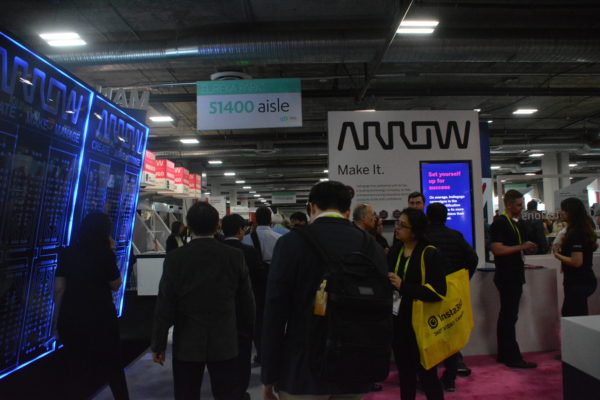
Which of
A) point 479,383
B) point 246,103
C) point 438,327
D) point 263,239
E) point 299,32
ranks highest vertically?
point 299,32

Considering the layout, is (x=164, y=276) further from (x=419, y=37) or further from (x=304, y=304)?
(x=419, y=37)

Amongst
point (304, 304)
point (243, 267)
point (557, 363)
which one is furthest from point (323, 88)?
point (304, 304)

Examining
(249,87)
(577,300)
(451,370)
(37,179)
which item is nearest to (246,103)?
(249,87)

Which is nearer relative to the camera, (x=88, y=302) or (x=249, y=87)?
(x=88, y=302)

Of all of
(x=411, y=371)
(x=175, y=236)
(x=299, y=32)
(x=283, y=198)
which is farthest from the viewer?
(x=283, y=198)

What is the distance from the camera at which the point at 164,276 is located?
210 cm

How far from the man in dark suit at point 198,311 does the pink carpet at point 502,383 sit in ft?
5.40

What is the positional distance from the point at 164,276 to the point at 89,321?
798 mm

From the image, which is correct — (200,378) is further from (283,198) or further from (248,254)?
(283,198)

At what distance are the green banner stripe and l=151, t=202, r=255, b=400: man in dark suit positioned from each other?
4.31 m

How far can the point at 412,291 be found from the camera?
233cm

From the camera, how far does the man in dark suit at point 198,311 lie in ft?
6.84

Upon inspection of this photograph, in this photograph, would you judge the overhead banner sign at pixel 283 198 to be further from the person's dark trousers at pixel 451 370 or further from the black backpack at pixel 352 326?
the black backpack at pixel 352 326

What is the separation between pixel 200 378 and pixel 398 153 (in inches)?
143
